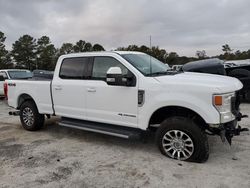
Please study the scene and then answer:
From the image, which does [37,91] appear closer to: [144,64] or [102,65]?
[102,65]

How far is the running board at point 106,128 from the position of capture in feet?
16.1

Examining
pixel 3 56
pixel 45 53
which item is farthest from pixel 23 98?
pixel 45 53

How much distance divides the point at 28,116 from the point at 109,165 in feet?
11.0

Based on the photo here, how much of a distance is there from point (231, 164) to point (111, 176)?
194 cm

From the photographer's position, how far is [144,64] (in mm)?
5281

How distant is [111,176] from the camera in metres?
4.04

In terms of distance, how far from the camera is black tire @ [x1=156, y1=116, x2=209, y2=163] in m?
4.30

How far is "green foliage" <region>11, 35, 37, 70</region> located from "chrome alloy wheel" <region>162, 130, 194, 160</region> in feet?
166

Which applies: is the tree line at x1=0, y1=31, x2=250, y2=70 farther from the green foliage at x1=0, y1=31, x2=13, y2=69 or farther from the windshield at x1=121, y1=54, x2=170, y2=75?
the windshield at x1=121, y1=54, x2=170, y2=75

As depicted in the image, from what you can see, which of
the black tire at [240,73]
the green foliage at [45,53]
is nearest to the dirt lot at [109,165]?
the black tire at [240,73]

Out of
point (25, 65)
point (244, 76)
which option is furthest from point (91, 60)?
point (25, 65)

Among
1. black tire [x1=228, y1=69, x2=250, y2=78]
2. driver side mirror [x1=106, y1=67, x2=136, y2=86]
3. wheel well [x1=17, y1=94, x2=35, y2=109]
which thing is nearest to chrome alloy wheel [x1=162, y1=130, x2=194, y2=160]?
driver side mirror [x1=106, y1=67, x2=136, y2=86]

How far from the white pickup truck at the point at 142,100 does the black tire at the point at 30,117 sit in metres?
0.43

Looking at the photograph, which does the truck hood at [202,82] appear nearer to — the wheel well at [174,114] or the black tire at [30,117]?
the wheel well at [174,114]
